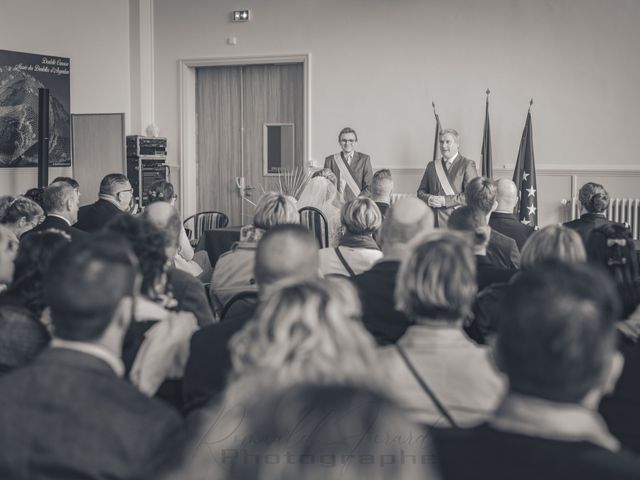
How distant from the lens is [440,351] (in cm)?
180

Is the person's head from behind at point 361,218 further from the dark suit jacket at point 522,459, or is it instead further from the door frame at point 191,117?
the door frame at point 191,117

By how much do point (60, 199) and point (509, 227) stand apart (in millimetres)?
2606

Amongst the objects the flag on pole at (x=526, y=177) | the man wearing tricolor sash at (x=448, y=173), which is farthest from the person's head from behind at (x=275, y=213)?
the flag on pole at (x=526, y=177)

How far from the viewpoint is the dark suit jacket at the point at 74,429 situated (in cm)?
140

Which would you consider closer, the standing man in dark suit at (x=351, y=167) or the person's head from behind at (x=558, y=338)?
the person's head from behind at (x=558, y=338)

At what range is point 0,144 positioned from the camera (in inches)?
307

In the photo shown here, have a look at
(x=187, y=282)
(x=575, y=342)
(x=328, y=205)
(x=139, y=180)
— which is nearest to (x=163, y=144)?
(x=139, y=180)

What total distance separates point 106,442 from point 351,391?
32.7 inches

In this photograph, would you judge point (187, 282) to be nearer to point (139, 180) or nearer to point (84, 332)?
point (84, 332)

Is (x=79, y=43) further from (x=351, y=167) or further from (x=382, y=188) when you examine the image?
(x=382, y=188)

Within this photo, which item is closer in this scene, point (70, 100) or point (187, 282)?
point (187, 282)

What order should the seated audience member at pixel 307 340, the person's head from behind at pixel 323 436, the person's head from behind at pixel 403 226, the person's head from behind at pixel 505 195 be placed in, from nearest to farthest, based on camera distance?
1. the person's head from behind at pixel 323 436
2. the seated audience member at pixel 307 340
3. the person's head from behind at pixel 403 226
4. the person's head from behind at pixel 505 195

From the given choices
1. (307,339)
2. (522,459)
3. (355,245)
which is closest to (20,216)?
(355,245)

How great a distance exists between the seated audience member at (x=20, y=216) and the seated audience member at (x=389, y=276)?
2131 mm
